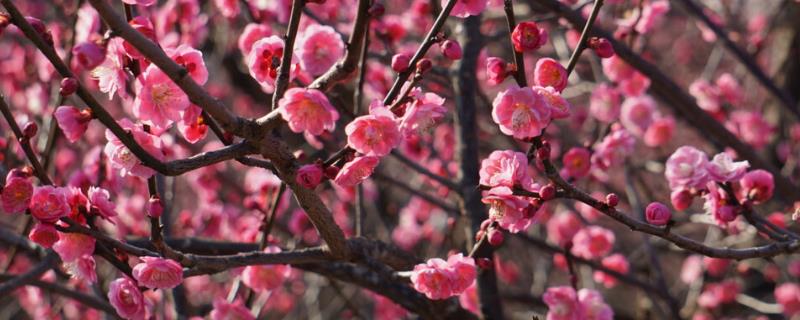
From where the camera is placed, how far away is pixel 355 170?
174 cm

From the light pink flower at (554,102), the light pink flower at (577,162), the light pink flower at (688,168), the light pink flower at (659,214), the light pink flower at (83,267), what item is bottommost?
the light pink flower at (577,162)

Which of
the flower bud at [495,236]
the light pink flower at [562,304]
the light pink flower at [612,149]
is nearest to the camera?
the flower bud at [495,236]

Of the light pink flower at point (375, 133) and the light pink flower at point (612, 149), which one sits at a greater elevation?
the light pink flower at point (375, 133)

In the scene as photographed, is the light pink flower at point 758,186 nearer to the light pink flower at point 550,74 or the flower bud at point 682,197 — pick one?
the flower bud at point 682,197

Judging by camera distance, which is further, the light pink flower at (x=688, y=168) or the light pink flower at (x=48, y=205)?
the light pink flower at (x=688, y=168)

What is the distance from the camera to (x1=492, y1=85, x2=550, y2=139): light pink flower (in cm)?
173

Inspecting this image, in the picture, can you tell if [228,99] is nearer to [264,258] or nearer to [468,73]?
[468,73]

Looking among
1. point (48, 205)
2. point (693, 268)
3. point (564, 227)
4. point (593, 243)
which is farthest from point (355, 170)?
point (693, 268)

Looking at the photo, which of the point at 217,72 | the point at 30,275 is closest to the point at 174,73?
the point at 30,275

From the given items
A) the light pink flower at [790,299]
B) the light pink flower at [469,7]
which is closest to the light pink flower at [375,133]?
the light pink flower at [469,7]

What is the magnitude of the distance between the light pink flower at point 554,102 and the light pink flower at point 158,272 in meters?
0.91

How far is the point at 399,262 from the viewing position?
247 cm

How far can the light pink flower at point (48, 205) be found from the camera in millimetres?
1822

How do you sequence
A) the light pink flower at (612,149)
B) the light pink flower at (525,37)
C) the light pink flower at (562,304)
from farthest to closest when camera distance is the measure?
1. the light pink flower at (612,149)
2. the light pink flower at (562,304)
3. the light pink flower at (525,37)
